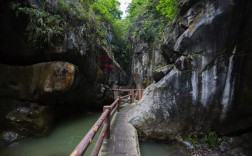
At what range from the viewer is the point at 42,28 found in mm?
6898

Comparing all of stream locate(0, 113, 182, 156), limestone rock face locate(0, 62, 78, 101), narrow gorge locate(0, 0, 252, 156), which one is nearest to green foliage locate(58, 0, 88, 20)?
narrow gorge locate(0, 0, 252, 156)

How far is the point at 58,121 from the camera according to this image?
29.2ft

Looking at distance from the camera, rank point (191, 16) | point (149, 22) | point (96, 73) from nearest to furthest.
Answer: point (191, 16) < point (96, 73) < point (149, 22)

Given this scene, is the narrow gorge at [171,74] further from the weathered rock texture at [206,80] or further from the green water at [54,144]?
the green water at [54,144]

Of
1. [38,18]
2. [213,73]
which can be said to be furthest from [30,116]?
[213,73]

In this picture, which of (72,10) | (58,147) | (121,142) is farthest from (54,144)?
(72,10)

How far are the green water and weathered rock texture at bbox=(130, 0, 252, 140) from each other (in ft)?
7.69

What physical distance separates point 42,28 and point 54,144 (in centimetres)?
417

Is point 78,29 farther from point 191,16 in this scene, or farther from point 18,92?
point 191,16

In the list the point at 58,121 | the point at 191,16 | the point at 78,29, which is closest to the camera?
Result: the point at 191,16

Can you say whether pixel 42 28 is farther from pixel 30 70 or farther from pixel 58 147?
pixel 58 147

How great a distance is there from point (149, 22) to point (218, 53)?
8.86m

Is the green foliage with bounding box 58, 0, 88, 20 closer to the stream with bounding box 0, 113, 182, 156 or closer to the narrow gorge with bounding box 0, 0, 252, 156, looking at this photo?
the narrow gorge with bounding box 0, 0, 252, 156

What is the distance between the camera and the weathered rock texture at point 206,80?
228 inches
